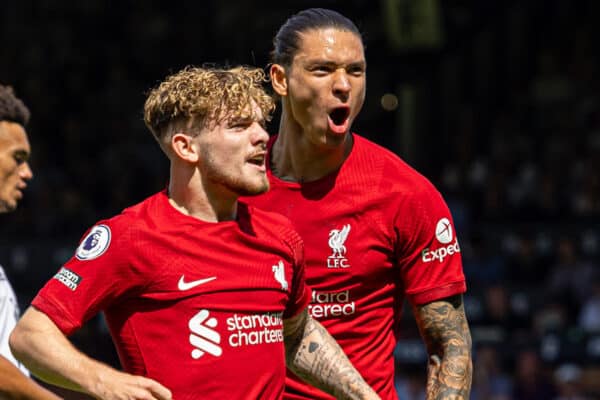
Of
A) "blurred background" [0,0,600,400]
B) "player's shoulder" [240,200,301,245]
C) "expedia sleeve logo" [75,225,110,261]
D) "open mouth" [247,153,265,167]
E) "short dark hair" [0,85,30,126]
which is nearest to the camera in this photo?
"expedia sleeve logo" [75,225,110,261]

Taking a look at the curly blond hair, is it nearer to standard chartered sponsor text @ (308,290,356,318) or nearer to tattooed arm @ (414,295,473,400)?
standard chartered sponsor text @ (308,290,356,318)

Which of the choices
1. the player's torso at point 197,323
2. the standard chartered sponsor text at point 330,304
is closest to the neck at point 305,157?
the standard chartered sponsor text at point 330,304

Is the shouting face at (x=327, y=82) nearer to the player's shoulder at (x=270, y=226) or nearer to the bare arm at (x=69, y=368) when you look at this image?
the player's shoulder at (x=270, y=226)

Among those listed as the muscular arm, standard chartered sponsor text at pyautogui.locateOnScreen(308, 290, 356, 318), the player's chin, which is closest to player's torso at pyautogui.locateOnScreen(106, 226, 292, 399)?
the player's chin

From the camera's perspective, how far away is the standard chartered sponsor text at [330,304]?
152 inches

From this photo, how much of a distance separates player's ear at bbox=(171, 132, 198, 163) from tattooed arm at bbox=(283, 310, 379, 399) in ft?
2.10

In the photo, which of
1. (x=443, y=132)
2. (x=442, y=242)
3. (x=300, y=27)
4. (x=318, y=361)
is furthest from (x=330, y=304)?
(x=443, y=132)

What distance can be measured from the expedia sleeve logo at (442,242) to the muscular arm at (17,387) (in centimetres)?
133

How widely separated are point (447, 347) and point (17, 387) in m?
1.45

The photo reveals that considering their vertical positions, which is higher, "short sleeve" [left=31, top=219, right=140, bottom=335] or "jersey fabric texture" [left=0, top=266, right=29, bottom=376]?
"short sleeve" [left=31, top=219, right=140, bottom=335]

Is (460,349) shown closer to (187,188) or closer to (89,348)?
(187,188)

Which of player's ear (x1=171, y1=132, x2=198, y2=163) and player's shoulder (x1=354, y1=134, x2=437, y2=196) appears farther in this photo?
player's shoulder (x1=354, y1=134, x2=437, y2=196)

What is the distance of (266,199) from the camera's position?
12.9ft

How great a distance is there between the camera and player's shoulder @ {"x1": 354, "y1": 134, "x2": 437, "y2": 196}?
3.85m
